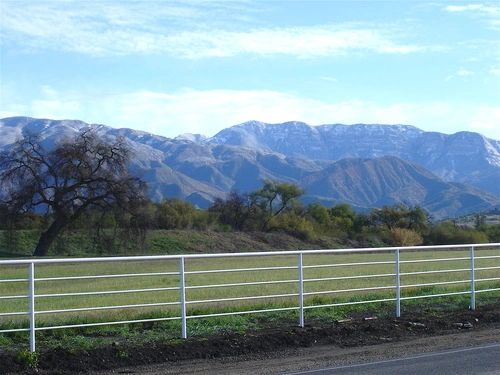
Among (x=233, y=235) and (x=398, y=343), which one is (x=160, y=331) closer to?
(x=398, y=343)

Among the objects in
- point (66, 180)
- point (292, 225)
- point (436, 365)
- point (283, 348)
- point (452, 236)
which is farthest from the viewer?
point (292, 225)

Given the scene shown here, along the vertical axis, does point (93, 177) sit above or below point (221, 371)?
above

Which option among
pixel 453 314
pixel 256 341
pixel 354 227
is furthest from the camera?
pixel 354 227

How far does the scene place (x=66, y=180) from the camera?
198ft

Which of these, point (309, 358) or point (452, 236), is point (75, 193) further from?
point (309, 358)

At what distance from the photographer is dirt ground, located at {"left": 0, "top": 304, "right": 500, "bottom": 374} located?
469 inches

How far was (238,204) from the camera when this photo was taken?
104875 millimetres

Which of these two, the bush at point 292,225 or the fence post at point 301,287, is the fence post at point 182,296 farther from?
the bush at point 292,225

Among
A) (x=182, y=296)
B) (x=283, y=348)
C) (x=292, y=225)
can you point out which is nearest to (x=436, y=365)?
(x=283, y=348)

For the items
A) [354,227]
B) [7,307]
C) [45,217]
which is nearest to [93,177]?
[45,217]

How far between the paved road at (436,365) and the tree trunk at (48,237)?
47433 mm

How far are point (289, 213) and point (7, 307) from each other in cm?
8396

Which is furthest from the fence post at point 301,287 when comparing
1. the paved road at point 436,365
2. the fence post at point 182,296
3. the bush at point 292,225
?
the bush at point 292,225

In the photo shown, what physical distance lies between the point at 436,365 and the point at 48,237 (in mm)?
49746
